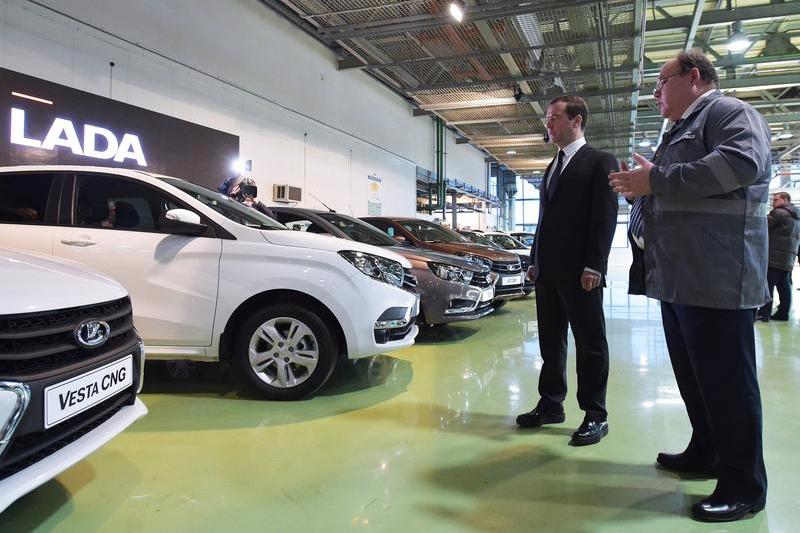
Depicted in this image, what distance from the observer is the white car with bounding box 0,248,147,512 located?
1345mm

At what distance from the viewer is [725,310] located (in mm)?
1704

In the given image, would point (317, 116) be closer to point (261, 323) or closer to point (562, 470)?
point (261, 323)

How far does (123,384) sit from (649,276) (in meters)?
1.99

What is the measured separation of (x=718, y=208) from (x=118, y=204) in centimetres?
316

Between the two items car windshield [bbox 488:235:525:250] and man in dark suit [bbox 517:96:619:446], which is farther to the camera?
car windshield [bbox 488:235:525:250]

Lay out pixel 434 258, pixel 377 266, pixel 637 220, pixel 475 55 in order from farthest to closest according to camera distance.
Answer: pixel 475 55, pixel 434 258, pixel 377 266, pixel 637 220

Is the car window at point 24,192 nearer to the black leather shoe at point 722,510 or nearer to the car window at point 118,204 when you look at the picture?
the car window at point 118,204

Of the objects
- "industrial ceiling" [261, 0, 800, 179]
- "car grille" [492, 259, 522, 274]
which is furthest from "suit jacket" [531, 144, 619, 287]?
"industrial ceiling" [261, 0, 800, 179]

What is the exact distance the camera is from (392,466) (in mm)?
2180

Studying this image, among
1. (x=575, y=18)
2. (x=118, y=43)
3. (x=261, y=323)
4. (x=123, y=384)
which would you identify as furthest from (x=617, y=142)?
(x=123, y=384)

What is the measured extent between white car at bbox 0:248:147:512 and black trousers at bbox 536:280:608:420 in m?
1.87

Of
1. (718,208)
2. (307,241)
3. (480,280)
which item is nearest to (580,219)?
(718,208)

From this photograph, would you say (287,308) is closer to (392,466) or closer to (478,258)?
(392,466)

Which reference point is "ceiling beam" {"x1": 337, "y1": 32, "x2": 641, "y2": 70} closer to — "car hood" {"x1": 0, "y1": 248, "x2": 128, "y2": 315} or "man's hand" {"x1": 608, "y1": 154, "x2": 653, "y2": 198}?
"man's hand" {"x1": 608, "y1": 154, "x2": 653, "y2": 198}
